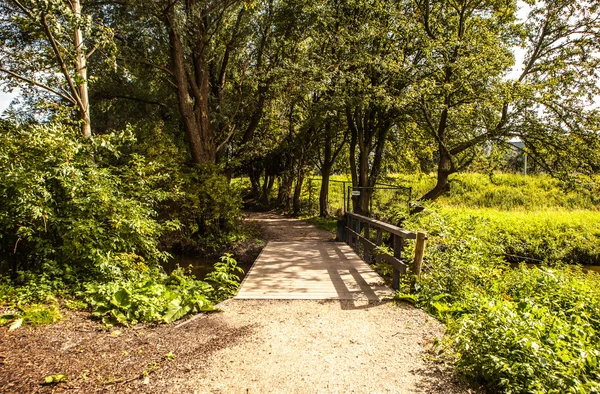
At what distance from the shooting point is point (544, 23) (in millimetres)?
9758

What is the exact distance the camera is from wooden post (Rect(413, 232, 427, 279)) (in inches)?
195

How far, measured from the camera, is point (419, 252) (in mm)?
5016

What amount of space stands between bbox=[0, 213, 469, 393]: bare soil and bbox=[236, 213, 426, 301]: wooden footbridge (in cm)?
93

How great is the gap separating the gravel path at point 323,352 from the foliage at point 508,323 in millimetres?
287

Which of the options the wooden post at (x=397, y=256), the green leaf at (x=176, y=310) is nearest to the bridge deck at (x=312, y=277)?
the wooden post at (x=397, y=256)

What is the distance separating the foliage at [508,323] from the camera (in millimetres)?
2500

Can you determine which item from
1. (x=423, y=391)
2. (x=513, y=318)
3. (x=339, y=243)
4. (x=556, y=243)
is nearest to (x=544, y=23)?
(x=556, y=243)

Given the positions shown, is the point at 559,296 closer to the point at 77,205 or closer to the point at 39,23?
the point at 77,205

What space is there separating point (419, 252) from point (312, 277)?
6.73 ft

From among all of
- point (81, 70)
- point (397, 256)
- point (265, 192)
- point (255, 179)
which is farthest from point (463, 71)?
point (255, 179)

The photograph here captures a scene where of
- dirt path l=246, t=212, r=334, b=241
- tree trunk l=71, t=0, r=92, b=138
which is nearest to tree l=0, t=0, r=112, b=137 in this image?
tree trunk l=71, t=0, r=92, b=138

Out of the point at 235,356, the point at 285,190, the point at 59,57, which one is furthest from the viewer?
the point at 285,190

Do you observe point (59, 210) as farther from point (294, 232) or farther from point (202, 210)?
point (294, 232)

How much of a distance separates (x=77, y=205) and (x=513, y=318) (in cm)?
502
